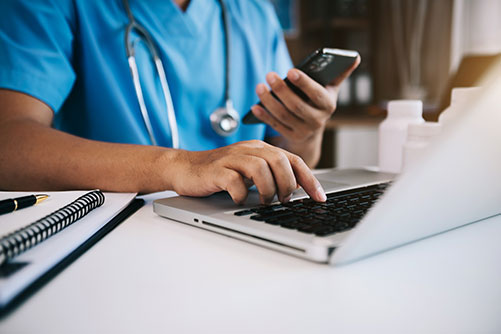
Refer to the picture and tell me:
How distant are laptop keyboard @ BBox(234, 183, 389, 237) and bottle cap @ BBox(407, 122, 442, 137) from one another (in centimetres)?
14

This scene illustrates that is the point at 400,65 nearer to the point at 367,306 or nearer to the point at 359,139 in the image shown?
the point at 359,139

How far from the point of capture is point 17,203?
1.49 ft

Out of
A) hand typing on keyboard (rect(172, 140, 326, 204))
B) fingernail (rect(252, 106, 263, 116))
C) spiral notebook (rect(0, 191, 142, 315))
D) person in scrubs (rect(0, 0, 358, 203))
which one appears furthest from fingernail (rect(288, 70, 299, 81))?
spiral notebook (rect(0, 191, 142, 315))

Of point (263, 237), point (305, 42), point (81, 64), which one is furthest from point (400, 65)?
point (263, 237)

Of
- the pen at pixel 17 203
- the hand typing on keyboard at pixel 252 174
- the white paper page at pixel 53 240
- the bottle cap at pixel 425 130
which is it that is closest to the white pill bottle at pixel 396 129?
the bottle cap at pixel 425 130

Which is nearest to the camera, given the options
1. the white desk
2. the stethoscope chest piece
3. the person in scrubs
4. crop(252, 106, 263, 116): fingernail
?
the white desk

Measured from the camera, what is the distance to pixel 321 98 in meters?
0.79

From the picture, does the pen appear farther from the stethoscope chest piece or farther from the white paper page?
the stethoscope chest piece

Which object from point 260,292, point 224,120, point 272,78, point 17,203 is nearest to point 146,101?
point 224,120

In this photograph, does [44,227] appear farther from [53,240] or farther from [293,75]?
[293,75]

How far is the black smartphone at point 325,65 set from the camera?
683 millimetres

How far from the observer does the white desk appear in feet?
0.81

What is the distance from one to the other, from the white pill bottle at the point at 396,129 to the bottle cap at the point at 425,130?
0.11m

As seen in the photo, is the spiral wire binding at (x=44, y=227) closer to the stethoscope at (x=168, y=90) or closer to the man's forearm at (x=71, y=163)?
the man's forearm at (x=71, y=163)
